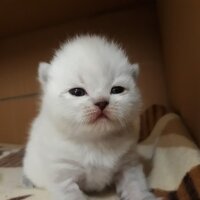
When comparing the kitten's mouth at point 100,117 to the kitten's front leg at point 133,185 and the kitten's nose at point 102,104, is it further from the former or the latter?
the kitten's front leg at point 133,185

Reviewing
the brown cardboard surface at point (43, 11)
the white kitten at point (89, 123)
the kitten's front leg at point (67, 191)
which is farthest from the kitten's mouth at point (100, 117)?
the brown cardboard surface at point (43, 11)

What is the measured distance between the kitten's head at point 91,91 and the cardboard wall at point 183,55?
17 centimetres

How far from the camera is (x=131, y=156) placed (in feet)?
3.01

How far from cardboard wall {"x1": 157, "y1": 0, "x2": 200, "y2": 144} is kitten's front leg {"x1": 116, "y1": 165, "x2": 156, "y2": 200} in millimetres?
191

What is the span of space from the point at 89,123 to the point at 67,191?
15 centimetres

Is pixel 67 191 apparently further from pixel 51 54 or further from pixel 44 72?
pixel 51 54

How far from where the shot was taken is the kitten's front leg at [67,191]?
0.83 m

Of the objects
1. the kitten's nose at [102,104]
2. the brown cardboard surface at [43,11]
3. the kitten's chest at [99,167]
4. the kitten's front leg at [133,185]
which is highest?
the brown cardboard surface at [43,11]

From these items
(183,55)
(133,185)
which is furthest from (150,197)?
(183,55)

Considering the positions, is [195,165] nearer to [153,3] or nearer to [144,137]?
[144,137]

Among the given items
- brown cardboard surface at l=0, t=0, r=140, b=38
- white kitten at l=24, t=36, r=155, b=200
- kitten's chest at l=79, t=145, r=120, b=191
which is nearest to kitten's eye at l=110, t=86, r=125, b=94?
white kitten at l=24, t=36, r=155, b=200

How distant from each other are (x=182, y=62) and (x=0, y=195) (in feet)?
1.86

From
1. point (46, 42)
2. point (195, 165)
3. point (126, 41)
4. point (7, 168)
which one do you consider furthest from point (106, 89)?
point (46, 42)

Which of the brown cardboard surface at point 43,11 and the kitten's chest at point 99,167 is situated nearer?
the kitten's chest at point 99,167
